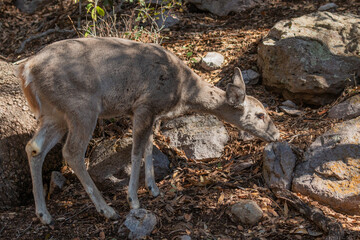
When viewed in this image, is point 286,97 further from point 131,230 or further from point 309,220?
point 131,230

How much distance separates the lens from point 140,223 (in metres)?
4.69

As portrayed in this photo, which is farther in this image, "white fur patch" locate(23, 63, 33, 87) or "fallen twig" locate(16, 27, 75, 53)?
"fallen twig" locate(16, 27, 75, 53)

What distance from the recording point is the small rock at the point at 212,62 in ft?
27.0

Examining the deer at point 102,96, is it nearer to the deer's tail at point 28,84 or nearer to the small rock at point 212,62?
the deer's tail at point 28,84

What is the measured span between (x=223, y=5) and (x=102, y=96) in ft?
20.8

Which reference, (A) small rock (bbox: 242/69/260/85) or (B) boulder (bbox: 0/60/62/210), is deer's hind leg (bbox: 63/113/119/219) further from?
(A) small rock (bbox: 242/69/260/85)

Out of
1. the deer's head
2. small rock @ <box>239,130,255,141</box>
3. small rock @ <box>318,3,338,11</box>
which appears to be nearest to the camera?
the deer's head

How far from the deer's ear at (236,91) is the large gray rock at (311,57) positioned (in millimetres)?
1800

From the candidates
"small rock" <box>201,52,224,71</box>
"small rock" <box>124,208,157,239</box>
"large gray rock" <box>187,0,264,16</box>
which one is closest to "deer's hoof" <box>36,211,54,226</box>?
"small rock" <box>124,208,157,239</box>

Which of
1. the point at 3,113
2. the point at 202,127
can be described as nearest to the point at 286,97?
the point at 202,127

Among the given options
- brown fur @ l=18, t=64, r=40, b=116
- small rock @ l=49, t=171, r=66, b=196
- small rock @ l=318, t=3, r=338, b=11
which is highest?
brown fur @ l=18, t=64, r=40, b=116

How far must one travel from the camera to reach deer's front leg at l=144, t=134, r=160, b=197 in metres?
5.74

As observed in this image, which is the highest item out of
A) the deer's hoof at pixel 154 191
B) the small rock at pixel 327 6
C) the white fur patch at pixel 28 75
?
the white fur patch at pixel 28 75

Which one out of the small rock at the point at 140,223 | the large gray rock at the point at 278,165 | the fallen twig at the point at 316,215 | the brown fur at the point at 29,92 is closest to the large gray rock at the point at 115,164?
the small rock at the point at 140,223
